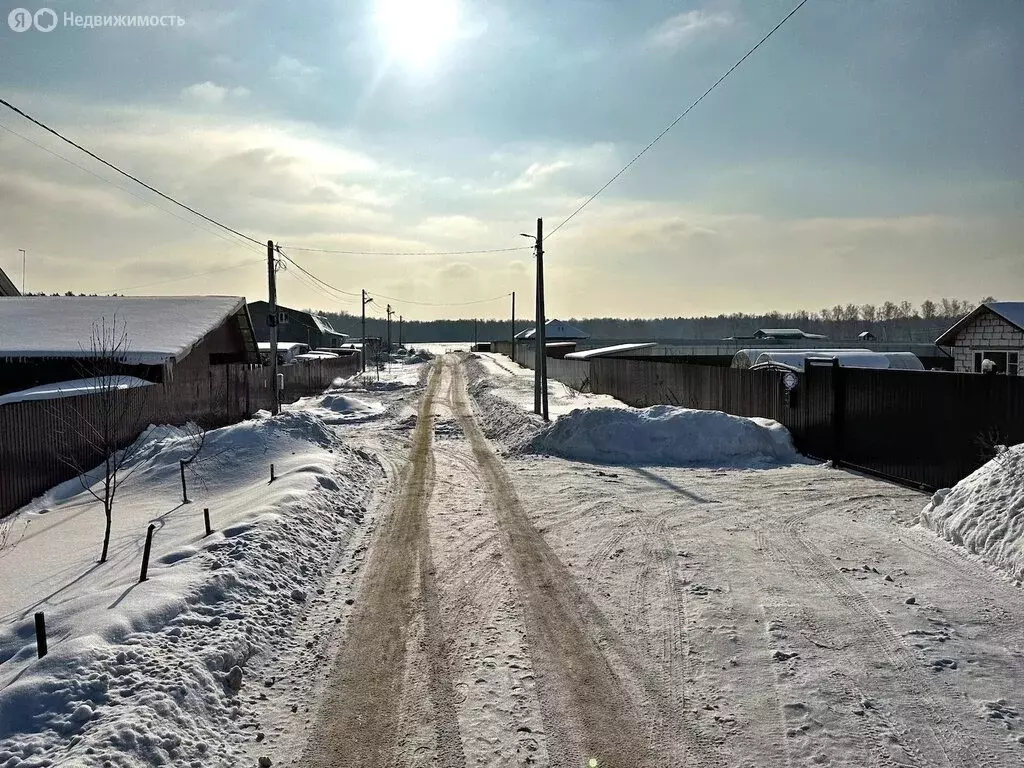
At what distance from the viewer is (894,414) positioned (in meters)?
13.4

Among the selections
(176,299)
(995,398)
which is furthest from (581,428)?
(176,299)

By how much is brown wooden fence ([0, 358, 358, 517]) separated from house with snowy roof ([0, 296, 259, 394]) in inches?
39.1

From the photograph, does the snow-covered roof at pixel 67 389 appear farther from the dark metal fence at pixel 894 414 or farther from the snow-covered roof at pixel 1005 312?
the snow-covered roof at pixel 1005 312

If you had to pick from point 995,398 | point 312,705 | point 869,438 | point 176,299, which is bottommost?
point 312,705

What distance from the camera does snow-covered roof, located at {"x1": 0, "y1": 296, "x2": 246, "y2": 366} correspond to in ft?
66.3

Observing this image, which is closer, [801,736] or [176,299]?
[801,736]

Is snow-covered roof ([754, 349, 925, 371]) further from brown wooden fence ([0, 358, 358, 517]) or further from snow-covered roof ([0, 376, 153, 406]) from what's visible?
snow-covered roof ([0, 376, 153, 406])

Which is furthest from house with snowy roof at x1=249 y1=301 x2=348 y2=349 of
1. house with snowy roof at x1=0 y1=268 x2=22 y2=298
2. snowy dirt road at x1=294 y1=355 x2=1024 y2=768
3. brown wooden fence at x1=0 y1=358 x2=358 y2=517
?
snowy dirt road at x1=294 y1=355 x2=1024 y2=768

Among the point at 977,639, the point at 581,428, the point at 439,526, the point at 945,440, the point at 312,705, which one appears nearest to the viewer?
the point at 312,705

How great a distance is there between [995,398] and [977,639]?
22.1 ft

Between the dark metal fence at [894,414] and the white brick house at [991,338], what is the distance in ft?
45.3

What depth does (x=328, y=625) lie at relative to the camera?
6.80 m

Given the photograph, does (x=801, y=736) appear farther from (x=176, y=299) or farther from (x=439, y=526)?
(x=176, y=299)

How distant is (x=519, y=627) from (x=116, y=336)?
19920 millimetres
